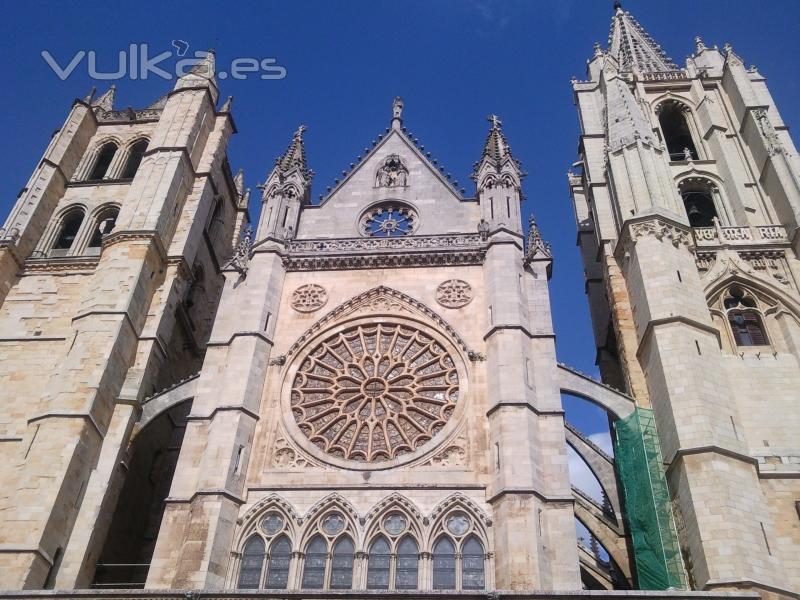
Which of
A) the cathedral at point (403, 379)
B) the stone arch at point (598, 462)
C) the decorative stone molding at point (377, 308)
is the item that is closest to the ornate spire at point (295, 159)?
the cathedral at point (403, 379)

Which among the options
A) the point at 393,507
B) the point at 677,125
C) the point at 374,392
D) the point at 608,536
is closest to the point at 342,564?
the point at 393,507

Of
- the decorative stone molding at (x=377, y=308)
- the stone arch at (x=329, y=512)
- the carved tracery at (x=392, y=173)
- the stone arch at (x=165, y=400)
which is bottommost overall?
the stone arch at (x=329, y=512)

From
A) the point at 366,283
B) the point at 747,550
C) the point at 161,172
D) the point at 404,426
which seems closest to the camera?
the point at 747,550

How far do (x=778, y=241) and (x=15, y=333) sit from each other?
1790 cm

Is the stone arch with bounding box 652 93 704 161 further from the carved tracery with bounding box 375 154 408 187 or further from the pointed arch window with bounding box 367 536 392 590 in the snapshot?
the pointed arch window with bounding box 367 536 392 590

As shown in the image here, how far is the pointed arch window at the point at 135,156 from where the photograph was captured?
23984 mm

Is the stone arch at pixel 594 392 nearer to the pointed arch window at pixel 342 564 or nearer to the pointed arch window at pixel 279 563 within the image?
the pointed arch window at pixel 342 564

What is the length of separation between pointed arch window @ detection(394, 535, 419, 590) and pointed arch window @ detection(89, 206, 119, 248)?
12.8 metres

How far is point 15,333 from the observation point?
1867 centimetres

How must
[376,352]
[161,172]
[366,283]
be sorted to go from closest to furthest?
[376,352] → [366,283] → [161,172]

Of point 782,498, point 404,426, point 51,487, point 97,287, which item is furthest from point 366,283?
point 782,498

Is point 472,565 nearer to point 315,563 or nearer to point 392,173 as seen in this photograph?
point 315,563

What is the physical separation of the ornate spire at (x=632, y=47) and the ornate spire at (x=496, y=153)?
24.0 ft

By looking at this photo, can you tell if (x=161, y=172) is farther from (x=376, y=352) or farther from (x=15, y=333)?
(x=376, y=352)
